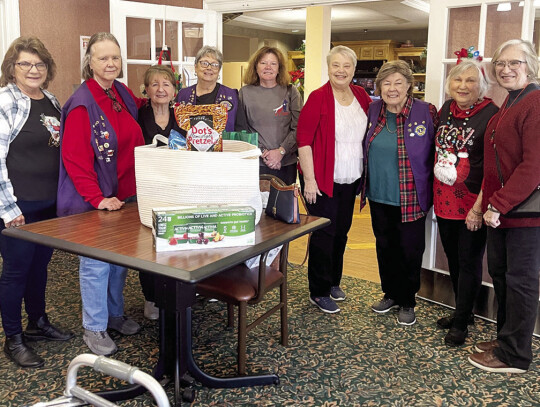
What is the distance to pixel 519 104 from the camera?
228 cm

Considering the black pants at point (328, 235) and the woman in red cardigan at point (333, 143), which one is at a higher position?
the woman in red cardigan at point (333, 143)

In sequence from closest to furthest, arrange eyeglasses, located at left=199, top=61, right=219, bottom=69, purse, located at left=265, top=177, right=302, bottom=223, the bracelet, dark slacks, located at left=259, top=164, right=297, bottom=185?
purse, located at left=265, top=177, right=302, bottom=223
the bracelet
eyeglasses, located at left=199, top=61, right=219, bottom=69
dark slacks, located at left=259, top=164, right=297, bottom=185

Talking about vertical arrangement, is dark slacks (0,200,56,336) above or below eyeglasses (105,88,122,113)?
below

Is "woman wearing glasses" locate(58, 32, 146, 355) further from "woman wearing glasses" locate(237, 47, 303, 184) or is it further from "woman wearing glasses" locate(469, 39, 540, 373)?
"woman wearing glasses" locate(469, 39, 540, 373)

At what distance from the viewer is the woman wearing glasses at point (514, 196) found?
2.25 m

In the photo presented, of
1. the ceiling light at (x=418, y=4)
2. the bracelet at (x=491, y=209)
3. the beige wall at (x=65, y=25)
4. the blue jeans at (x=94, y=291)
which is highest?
the ceiling light at (x=418, y=4)

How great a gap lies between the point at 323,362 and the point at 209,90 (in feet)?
5.58

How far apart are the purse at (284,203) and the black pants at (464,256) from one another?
3.54 ft

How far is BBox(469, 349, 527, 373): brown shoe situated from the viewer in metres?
2.53

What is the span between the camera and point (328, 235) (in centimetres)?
321

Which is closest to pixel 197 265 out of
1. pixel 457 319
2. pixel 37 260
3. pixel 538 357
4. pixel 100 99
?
pixel 100 99

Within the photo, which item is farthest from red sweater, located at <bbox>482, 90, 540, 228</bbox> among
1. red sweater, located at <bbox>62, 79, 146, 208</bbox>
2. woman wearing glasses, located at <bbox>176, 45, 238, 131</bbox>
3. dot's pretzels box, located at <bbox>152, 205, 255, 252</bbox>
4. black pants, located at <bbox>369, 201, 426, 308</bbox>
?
red sweater, located at <bbox>62, 79, 146, 208</bbox>

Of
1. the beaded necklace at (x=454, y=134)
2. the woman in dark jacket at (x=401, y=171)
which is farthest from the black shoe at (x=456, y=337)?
the beaded necklace at (x=454, y=134)

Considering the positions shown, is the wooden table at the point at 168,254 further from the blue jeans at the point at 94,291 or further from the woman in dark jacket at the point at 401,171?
the woman in dark jacket at the point at 401,171
